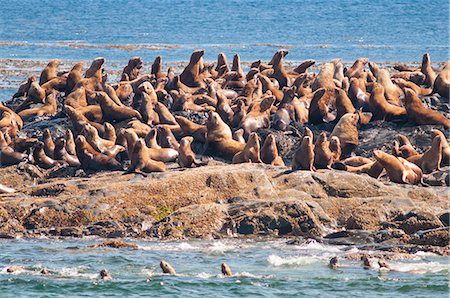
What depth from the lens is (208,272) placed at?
13617mm

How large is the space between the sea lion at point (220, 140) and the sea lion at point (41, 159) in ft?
9.08

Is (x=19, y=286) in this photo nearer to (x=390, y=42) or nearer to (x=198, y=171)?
(x=198, y=171)

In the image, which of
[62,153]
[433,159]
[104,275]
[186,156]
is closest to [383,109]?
[433,159]

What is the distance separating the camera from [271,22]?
91.3 m

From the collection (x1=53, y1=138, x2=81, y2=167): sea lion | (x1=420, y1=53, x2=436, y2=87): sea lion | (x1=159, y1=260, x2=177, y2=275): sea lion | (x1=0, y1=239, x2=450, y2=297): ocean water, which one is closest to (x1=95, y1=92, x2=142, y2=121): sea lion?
(x1=53, y1=138, x2=81, y2=167): sea lion

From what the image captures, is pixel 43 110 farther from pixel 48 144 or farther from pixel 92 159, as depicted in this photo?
pixel 92 159

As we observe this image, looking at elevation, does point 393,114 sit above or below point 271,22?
above

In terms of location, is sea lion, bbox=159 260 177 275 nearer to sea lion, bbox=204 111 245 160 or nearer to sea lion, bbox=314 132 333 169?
sea lion, bbox=314 132 333 169

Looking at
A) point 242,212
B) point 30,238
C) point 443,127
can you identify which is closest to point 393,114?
point 443,127

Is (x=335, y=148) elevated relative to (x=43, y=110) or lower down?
elevated

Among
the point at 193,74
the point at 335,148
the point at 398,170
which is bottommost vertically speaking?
the point at 193,74

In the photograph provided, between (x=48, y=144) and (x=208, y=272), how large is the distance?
6723 millimetres

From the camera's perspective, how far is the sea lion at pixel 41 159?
18812 millimetres

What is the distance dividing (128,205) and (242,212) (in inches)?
67.3
